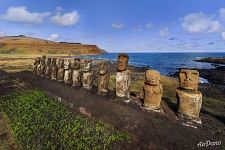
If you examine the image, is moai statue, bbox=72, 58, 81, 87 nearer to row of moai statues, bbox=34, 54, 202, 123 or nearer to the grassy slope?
row of moai statues, bbox=34, 54, 202, 123

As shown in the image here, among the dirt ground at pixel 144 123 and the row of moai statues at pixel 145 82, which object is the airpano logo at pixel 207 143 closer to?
the dirt ground at pixel 144 123

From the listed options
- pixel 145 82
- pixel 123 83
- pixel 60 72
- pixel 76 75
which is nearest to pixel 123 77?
pixel 123 83

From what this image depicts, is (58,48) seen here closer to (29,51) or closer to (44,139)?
(29,51)

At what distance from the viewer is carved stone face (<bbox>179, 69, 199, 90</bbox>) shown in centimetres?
892

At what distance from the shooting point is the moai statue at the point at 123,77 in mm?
11336

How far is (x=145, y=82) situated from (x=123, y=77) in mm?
1329

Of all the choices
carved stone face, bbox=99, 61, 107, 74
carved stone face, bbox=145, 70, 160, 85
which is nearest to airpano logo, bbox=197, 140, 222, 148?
carved stone face, bbox=145, 70, 160, 85

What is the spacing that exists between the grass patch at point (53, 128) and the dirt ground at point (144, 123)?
385 mm

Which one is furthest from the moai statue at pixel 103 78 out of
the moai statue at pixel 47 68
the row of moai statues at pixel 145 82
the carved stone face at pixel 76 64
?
the moai statue at pixel 47 68

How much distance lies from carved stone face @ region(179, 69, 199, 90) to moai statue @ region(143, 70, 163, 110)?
1.06 meters

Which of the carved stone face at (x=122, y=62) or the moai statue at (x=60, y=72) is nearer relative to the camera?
the carved stone face at (x=122, y=62)

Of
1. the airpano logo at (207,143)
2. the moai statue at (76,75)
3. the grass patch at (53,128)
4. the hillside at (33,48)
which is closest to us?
the airpano logo at (207,143)

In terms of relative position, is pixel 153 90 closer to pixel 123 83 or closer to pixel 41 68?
pixel 123 83

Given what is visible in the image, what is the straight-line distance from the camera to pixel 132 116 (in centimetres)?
966
